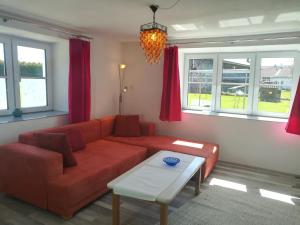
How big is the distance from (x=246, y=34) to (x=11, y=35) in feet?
11.8

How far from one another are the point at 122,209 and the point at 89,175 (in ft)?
1.74

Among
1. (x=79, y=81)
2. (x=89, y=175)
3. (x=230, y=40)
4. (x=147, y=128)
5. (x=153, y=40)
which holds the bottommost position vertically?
(x=89, y=175)

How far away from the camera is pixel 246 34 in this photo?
12.1ft

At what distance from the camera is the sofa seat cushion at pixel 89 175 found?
228cm

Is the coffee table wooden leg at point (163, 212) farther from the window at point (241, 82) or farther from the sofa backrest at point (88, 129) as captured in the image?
the window at point (241, 82)

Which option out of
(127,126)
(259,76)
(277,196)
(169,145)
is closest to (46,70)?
(127,126)

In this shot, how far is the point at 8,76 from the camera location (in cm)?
341

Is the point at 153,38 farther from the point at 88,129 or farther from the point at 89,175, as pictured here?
the point at 88,129

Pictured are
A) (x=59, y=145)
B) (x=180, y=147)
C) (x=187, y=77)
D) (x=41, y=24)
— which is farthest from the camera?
(x=187, y=77)

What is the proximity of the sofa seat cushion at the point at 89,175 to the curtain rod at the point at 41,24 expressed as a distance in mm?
1797

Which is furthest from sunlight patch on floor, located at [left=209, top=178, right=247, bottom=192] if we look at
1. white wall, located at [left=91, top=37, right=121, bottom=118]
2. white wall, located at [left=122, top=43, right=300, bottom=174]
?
white wall, located at [left=91, top=37, right=121, bottom=118]

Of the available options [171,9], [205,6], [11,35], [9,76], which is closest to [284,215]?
[205,6]

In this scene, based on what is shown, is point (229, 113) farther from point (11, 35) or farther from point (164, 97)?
point (11, 35)

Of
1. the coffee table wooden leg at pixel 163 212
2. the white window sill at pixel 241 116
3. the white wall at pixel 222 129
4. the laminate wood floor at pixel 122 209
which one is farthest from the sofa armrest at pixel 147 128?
the coffee table wooden leg at pixel 163 212
